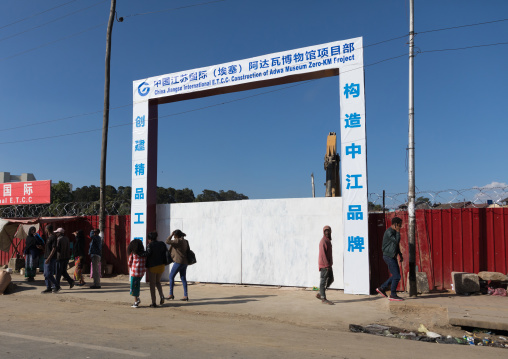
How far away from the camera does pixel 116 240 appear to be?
599 inches

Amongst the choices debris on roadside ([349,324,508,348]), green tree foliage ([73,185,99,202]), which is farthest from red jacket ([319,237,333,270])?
green tree foliage ([73,185,99,202])

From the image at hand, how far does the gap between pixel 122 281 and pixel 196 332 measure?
799 cm

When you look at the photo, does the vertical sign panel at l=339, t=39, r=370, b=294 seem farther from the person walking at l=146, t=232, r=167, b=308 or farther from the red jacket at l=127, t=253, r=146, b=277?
the red jacket at l=127, t=253, r=146, b=277

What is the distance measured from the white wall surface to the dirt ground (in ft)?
2.23

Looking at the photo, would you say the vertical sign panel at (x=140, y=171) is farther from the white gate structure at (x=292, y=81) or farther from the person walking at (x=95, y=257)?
the person walking at (x=95, y=257)

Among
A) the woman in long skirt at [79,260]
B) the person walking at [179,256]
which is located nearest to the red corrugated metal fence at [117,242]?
the woman in long skirt at [79,260]

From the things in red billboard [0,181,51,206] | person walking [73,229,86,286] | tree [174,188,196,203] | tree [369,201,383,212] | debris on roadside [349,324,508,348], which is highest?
tree [174,188,196,203]

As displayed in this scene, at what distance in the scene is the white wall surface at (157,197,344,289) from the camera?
11.3 m

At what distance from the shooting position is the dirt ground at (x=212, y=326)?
221 inches

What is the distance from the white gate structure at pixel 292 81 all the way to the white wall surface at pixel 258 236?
1.19ft

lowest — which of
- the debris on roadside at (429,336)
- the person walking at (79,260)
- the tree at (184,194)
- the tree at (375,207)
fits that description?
the debris on roadside at (429,336)

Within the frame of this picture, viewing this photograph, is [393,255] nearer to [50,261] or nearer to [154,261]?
[154,261]

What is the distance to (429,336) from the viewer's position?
670cm

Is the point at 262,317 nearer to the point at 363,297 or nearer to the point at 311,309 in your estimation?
the point at 311,309
